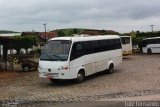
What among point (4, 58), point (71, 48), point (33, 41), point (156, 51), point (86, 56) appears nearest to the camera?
point (71, 48)

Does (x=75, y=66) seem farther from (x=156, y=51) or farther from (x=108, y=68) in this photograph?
(x=156, y=51)

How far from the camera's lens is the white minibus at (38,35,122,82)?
65.7ft

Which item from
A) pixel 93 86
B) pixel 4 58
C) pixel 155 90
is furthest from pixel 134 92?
pixel 4 58

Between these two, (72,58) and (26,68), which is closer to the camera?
(72,58)

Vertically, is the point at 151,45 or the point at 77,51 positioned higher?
the point at 77,51

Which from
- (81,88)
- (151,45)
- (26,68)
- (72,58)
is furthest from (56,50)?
(151,45)

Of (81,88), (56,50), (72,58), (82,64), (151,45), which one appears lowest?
(81,88)

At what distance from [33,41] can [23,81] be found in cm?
3826

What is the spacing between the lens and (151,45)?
52.9m

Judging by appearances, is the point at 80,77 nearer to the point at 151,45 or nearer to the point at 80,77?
the point at 80,77

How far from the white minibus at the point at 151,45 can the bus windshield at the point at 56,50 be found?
32.6 m

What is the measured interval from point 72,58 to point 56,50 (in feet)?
3.28

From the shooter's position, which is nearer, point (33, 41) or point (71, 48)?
point (71, 48)

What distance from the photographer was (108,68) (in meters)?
25.4
